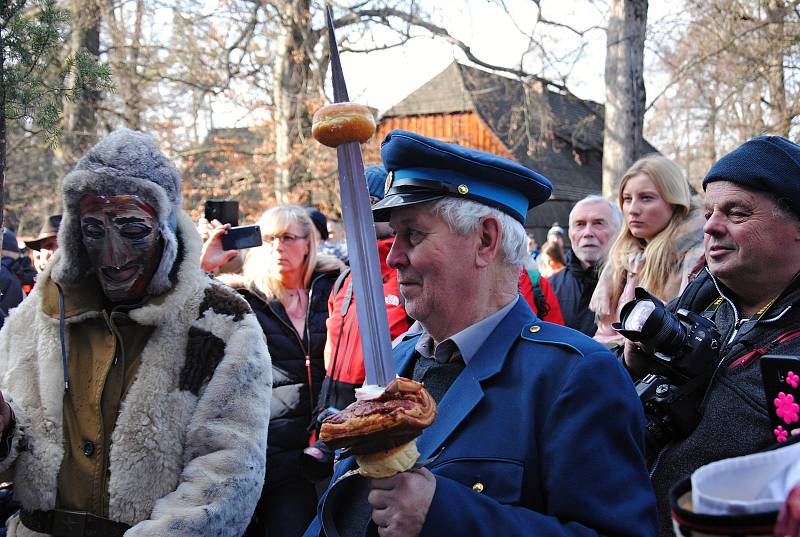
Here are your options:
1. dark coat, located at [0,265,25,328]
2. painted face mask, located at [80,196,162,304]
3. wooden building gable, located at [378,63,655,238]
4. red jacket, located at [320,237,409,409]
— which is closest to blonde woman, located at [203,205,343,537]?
red jacket, located at [320,237,409,409]

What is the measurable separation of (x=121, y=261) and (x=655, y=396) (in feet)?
5.87

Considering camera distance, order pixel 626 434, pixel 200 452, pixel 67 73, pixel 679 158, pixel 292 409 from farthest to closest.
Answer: pixel 679 158 → pixel 292 409 → pixel 67 73 → pixel 200 452 → pixel 626 434

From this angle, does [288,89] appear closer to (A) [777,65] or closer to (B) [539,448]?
(A) [777,65]

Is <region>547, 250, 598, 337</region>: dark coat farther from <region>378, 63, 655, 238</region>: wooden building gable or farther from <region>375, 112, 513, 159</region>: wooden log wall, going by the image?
<region>375, 112, 513, 159</region>: wooden log wall

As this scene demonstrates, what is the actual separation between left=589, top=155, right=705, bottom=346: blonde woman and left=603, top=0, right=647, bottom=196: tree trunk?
4890mm

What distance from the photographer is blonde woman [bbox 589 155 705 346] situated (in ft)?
11.6

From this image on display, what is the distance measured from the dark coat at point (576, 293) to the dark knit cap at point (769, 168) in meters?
2.54

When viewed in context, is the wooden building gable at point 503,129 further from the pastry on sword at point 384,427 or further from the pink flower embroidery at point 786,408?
the pastry on sword at point 384,427

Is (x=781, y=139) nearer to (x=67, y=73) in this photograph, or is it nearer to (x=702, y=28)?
(x=67, y=73)

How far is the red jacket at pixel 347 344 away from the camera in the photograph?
359cm

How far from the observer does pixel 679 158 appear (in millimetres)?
32875

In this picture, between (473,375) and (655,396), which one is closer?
(473,375)

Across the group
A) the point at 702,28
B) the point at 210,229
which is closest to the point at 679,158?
the point at 702,28

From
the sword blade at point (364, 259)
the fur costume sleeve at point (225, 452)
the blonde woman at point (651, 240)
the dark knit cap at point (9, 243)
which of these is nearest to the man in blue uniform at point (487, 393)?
the sword blade at point (364, 259)
